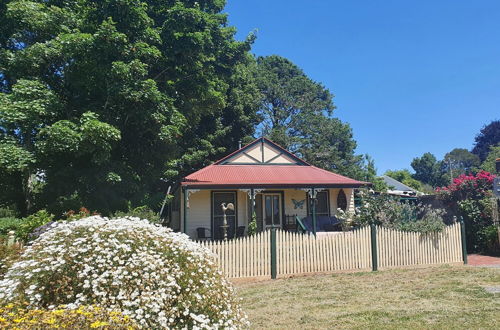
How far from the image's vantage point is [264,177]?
1748 cm

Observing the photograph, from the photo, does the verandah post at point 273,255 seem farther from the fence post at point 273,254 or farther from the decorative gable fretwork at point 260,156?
the decorative gable fretwork at point 260,156

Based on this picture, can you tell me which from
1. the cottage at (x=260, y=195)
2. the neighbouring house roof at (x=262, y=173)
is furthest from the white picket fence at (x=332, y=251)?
the neighbouring house roof at (x=262, y=173)

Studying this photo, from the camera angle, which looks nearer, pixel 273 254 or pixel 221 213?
pixel 273 254

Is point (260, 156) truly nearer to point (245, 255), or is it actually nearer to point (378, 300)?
point (245, 255)

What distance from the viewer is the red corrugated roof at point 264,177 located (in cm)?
1622

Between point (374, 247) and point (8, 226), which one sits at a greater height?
point (8, 226)

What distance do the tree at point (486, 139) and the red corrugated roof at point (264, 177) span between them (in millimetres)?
50809

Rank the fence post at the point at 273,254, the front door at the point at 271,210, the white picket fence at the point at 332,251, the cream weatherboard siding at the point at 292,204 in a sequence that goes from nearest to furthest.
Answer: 1. the white picket fence at the point at 332,251
2. the fence post at the point at 273,254
3. the front door at the point at 271,210
4. the cream weatherboard siding at the point at 292,204

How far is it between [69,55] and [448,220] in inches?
644

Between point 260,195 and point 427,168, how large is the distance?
7633cm

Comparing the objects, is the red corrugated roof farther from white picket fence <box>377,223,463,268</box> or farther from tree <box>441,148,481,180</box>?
tree <box>441,148,481,180</box>

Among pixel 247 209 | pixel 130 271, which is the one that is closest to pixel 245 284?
pixel 130 271

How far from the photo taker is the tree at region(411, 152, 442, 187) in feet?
265

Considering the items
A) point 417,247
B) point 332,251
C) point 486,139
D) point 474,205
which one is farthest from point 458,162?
point 332,251
